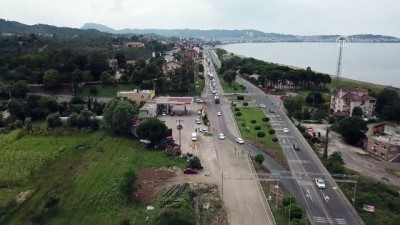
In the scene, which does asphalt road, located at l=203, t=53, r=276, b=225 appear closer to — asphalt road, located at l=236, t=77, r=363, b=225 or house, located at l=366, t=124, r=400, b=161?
asphalt road, located at l=236, t=77, r=363, b=225

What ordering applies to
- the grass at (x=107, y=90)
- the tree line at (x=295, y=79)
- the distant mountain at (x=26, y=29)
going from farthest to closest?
the distant mountain at (x=26, y=29)
the tree line at (x=295, y=79)
the grass at (x=107, y=90)

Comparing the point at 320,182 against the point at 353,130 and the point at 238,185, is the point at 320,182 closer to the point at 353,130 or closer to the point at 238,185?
the point at 238,185

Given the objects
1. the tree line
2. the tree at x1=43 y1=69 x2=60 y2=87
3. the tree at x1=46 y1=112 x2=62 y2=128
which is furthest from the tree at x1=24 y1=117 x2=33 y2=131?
the tree line

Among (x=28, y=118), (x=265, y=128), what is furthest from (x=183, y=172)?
(x=28, y=118)

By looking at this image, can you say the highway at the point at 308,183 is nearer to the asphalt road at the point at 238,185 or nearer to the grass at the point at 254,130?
the grass at the point at 254,130

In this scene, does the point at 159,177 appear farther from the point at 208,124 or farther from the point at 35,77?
the point at 35,77

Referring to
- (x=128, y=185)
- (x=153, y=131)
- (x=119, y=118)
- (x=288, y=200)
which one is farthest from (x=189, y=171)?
(x=119, y=118)

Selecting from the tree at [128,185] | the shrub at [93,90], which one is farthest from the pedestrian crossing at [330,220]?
the shrub at [93,90]
